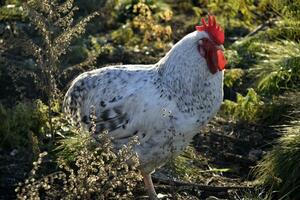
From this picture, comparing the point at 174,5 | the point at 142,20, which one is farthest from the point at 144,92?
the point at 174,5

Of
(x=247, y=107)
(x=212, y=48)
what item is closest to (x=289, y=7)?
(x=247, y=107)

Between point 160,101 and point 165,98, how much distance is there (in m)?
0.05

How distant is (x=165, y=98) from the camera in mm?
5277

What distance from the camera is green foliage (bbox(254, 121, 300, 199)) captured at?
561cm

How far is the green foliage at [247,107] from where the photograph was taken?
23.8 feet

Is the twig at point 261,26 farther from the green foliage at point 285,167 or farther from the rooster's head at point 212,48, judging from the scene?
the rooster's head at point 212,48

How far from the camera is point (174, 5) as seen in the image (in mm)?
10625

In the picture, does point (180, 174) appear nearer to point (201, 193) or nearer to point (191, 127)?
point (201, 193)

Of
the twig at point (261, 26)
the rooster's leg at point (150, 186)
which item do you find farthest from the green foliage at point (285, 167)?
the twig at point (261, 26)

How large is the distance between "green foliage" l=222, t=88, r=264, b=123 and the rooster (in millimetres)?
1839

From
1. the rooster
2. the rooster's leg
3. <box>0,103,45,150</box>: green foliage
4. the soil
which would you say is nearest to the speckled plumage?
the rooster

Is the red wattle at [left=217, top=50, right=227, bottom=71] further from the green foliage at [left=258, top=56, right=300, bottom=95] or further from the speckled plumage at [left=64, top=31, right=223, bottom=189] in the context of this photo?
the green foliage at [left=258, top=56, right=300, bottom=95]

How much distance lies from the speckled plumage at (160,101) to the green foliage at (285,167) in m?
0.79

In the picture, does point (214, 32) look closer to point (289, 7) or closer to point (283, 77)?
point (283, 77)
